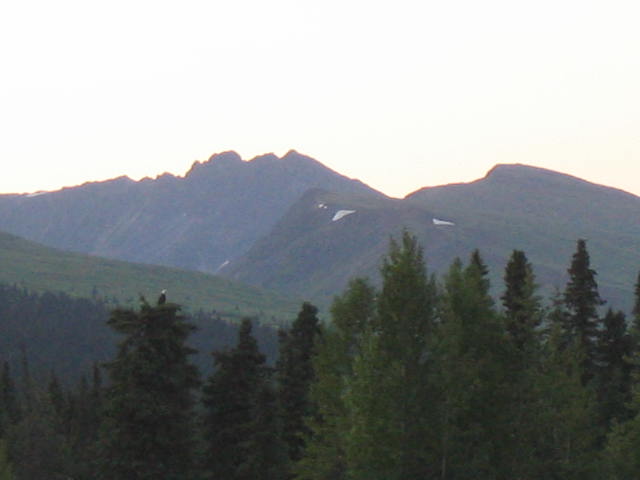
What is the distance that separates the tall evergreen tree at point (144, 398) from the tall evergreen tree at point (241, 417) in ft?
29.4

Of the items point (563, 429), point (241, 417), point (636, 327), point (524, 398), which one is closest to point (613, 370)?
point (636, 327)

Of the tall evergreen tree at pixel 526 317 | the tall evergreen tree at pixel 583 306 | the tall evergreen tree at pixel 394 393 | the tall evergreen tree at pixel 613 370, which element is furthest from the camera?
the tall evergreen tree at pixel 583 306

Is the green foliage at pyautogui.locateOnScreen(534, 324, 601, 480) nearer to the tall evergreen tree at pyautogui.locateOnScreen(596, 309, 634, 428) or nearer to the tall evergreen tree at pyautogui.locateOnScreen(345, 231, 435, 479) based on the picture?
the tall evergreen tree at pyautogui.locateOnScreen(345, 231, 435, 479)

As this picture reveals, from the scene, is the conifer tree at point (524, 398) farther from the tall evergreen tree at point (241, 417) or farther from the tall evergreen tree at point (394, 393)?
the tall evergreen tree at point (241, 417)

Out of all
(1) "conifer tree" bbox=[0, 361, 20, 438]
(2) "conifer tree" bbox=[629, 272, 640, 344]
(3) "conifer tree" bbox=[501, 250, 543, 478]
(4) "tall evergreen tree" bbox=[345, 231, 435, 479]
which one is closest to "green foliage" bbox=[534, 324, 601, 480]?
(3) "conifer tree" bbox=[501, 250, 543, 478]

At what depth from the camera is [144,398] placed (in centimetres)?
4338

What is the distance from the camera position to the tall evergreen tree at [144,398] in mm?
43562

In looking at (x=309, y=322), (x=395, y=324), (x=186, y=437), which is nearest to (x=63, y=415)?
(x=309, y=322)

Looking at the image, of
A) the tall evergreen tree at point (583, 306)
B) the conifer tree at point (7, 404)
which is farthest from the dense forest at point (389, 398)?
the conifer tree at point (7, 404)

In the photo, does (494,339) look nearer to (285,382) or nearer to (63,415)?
(285,382)

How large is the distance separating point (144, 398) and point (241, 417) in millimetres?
11729

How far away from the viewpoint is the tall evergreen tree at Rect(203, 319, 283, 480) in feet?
175

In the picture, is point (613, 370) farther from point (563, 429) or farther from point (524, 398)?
point (524, 398)

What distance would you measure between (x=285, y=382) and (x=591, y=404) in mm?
17061
